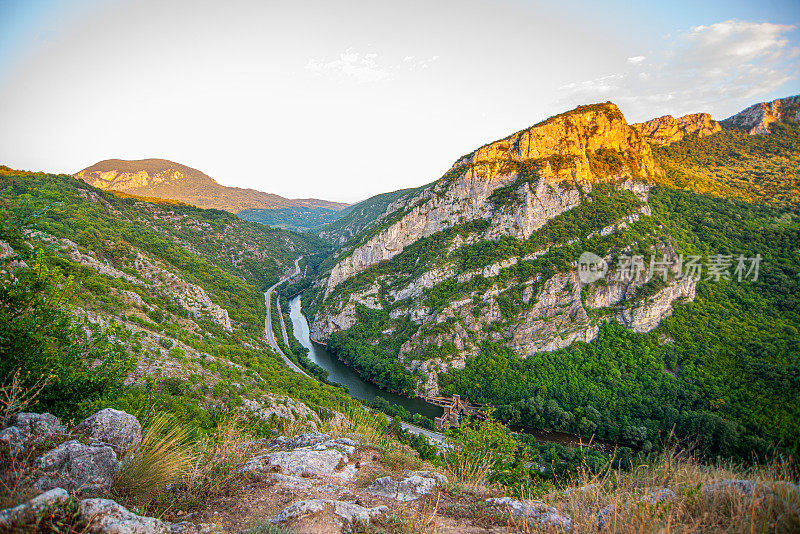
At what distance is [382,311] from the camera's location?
183 feet

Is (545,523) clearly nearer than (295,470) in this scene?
Yes

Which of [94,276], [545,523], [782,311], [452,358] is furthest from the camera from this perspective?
[452,358]

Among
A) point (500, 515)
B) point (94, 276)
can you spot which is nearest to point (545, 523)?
point (500, 515)

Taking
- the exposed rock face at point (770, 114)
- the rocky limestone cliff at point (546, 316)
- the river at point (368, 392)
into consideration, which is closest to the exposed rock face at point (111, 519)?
the river at point (368, 392)

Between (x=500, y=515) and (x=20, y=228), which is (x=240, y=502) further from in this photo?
(x=20, y=228)

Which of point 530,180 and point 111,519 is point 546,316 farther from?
point 111,519

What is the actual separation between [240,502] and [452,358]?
135 feet

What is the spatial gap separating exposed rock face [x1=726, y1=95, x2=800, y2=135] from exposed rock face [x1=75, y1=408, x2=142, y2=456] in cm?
11948

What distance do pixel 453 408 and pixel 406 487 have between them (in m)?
35.6

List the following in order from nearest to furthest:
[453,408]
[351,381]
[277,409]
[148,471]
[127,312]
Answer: [148,471]
[277,409]
[127,312]
[453,408]
[351,381]

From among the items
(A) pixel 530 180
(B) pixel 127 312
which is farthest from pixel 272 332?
(A) pixel 530 180

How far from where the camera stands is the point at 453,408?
122 ft

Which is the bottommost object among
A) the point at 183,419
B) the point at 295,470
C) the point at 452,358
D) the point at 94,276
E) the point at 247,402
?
the point at 452,358

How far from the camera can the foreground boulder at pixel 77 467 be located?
3090 mm
